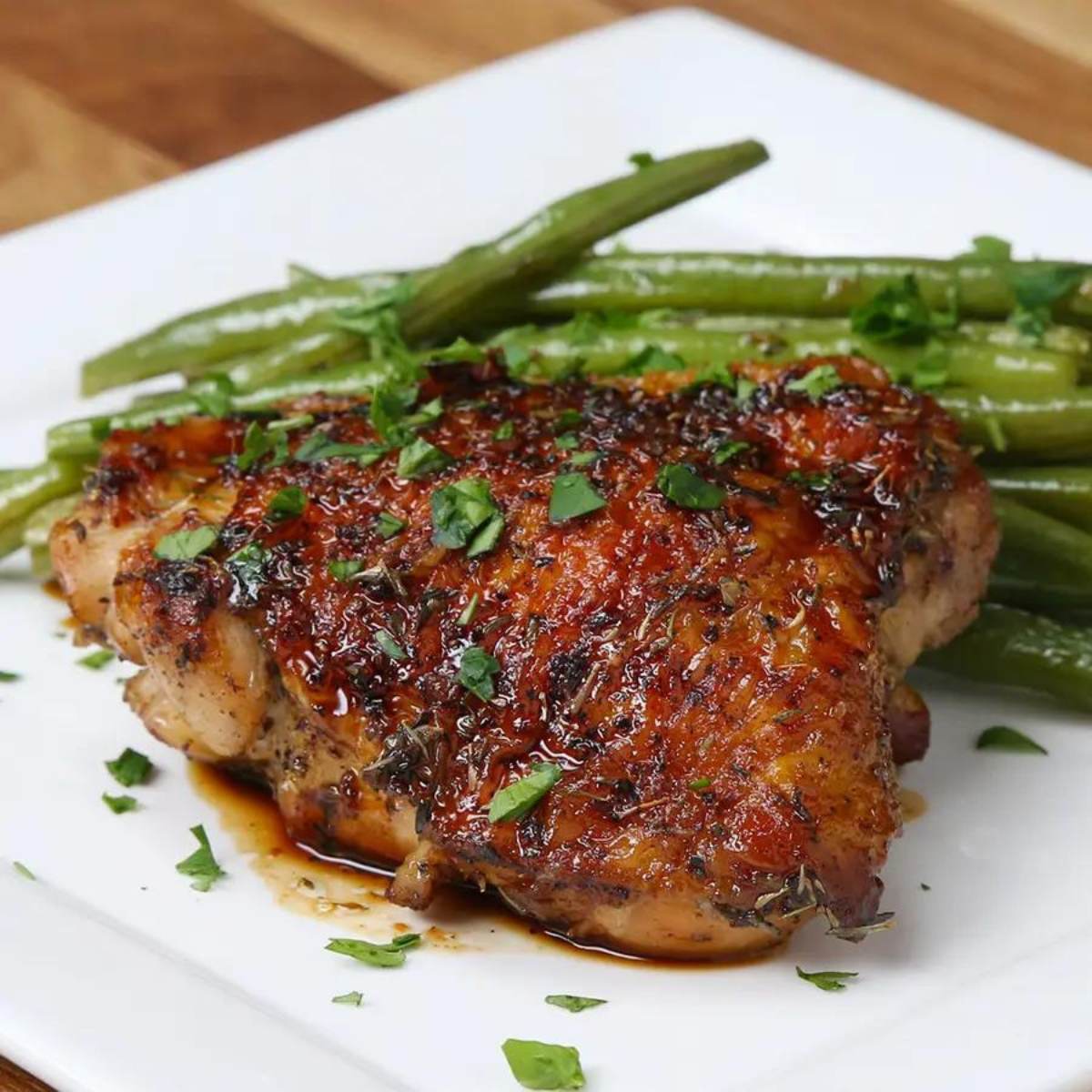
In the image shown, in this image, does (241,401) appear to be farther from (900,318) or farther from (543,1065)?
(543,1065)

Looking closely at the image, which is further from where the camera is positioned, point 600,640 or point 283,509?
point 283,509

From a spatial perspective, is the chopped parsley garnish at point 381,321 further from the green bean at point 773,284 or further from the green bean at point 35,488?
the green bean at point 35,488

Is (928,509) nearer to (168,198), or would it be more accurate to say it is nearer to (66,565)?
(66,565)

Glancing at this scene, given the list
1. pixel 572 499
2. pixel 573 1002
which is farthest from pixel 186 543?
pixel 573 1002

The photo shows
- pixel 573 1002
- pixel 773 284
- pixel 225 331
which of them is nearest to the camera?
pixel 573 1002

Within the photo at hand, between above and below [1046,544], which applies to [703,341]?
above

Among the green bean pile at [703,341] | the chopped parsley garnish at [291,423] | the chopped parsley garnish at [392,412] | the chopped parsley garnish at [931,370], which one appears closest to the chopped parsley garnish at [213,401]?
the green bean pile at [703,341]

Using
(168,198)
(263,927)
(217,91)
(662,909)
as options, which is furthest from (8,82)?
(662,909)
